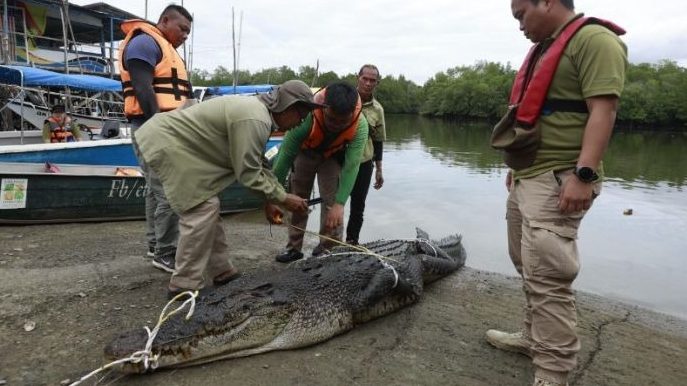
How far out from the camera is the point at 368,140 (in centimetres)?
497

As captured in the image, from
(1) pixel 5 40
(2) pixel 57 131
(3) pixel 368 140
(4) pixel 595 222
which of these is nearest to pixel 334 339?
(3) pixel 368 140

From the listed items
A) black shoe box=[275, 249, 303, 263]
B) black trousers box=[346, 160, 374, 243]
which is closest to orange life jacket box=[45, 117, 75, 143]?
black shoe box=[275, 249, 303, 263]

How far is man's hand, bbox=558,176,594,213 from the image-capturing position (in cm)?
208

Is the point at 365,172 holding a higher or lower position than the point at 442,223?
higher

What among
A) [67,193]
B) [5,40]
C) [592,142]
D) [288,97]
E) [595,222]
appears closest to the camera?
[592,142]

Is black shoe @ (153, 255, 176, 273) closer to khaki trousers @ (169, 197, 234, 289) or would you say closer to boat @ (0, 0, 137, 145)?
khaki trousers @ (169, 197, 234, 289)

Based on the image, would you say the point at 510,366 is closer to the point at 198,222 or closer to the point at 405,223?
the point at 198,222

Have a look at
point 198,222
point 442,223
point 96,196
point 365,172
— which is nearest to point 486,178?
point 442,223

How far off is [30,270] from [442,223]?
20.9 ft

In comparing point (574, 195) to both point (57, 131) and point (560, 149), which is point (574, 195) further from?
point (57, 131)

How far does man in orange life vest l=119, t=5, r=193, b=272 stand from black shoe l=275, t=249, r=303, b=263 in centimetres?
106

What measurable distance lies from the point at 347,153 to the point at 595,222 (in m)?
6.88

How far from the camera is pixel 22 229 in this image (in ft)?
17.5

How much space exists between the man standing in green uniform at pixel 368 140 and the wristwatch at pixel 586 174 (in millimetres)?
2773
